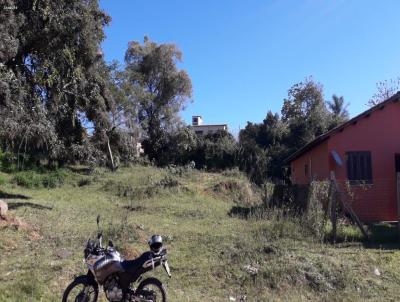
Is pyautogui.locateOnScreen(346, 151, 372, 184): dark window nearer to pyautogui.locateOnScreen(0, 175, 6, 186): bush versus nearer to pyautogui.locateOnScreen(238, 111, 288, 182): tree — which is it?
pyautogui.locateOnScreen(0, 175, 6, 186): bush

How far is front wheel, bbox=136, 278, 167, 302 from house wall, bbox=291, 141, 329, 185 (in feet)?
36.6

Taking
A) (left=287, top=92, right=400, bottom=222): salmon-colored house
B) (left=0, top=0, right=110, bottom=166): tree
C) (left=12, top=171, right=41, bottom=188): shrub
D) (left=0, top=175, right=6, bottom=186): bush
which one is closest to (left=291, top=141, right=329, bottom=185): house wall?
(left=287, top=92, right=400, bottom=222): salmon-colored house

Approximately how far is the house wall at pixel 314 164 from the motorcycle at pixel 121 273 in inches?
443

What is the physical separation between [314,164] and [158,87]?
28.2m

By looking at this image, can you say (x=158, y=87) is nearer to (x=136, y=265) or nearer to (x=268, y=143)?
(x=268, y=143)

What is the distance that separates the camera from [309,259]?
985 centimetres

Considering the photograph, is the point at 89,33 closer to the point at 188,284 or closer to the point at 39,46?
the point at 39,46

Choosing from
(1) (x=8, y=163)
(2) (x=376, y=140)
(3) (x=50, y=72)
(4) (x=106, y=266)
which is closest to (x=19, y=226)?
(4) (x=106, y=266)

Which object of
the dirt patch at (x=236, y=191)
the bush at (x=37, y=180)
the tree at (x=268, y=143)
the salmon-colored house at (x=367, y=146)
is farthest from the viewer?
the tree at (x=268, y=143)

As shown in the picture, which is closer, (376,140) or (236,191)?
(376,140)

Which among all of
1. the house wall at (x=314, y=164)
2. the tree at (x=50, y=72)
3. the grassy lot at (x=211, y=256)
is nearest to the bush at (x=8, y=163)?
→ the tree at (x=50, y=72)

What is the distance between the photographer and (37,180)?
25.3m

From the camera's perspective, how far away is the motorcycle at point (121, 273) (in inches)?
276

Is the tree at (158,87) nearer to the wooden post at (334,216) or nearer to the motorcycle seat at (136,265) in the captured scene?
the wooden post at (334,216)
